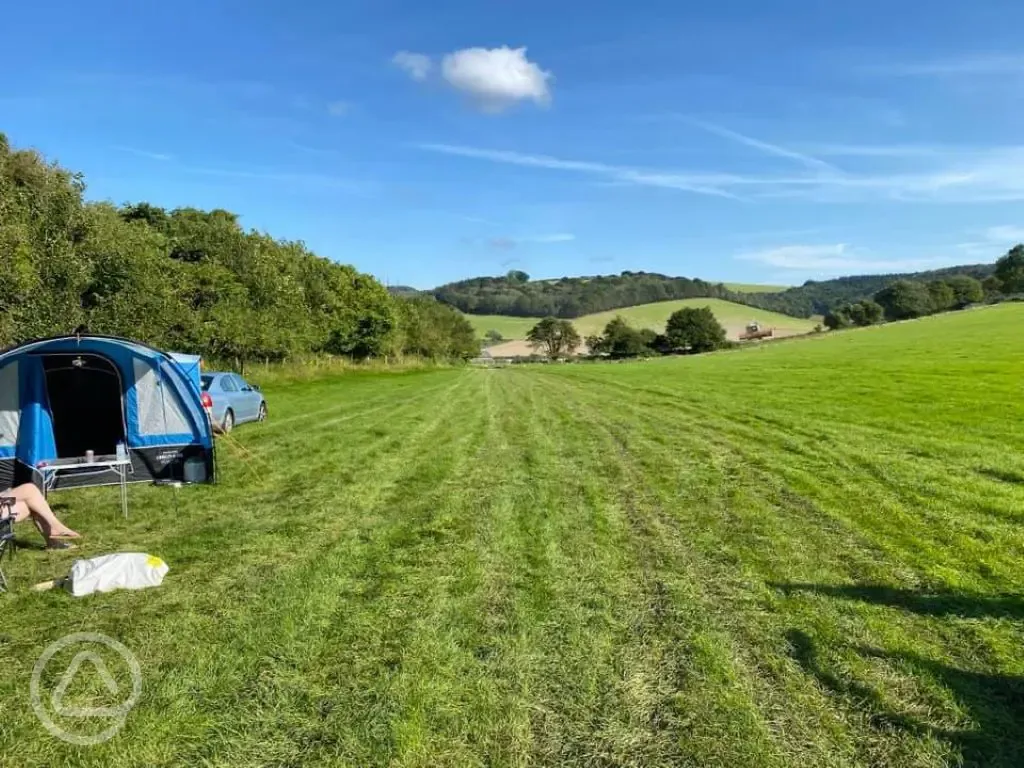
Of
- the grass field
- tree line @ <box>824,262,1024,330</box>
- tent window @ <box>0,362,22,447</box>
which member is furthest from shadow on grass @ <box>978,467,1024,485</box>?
tree line @ <box>824,262,1024,330</box>

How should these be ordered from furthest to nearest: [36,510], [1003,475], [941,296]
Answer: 1. [941,296]
2. [1003,475]
3. [36,510]

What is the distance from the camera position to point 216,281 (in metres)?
30.2

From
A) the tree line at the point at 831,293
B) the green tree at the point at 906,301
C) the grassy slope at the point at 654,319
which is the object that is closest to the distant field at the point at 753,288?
the tree line at the point at 831,293

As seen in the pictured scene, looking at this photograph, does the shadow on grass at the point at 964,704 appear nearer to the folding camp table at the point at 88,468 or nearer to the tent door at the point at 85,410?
the folding camp table at the point at 88,468

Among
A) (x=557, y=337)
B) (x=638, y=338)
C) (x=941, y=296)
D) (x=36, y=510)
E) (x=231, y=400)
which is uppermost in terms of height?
(x=941, y=296)

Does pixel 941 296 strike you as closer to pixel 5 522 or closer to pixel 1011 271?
pixel 1011 271

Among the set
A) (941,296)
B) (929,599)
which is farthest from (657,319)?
(929,599)

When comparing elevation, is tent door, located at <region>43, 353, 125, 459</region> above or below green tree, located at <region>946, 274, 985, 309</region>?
below

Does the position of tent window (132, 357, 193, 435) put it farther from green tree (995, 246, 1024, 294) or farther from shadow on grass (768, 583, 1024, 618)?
green tree (995, 246, 1024, 294)

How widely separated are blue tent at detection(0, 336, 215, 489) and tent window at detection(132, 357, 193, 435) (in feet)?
0.05

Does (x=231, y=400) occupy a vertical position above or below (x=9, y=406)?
below

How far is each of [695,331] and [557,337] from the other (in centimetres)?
2884

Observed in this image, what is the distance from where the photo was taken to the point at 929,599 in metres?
5.22

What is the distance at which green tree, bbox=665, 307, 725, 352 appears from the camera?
354 ft
